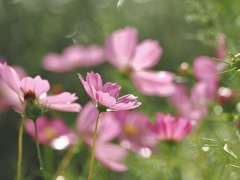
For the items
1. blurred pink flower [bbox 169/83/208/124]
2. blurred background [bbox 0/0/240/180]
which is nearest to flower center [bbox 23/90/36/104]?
blurred pink flower [bbox 169/83/208/124]

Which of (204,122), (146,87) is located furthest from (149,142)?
(204,122)

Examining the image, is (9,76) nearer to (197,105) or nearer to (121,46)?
(197,105)

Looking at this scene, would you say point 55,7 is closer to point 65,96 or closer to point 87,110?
point 87,110

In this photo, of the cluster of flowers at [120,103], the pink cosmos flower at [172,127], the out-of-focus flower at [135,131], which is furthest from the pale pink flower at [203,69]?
the out-of-focus flower at [135,131]

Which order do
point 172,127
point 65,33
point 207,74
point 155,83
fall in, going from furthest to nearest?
1. point 65,33
2. point 155,83
3. point 207,74
4. point 172,127

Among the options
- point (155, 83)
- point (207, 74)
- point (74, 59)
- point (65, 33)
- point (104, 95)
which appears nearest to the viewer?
point (104, 95)

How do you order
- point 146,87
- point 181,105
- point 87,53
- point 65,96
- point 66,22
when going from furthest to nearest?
point 66,22 → point 87,53 → point 181,105 → point 146,87 → point 65,96

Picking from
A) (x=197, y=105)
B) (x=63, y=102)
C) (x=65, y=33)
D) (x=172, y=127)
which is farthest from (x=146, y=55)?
(x=65, y=33)

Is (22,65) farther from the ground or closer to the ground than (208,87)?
closer to the ground
